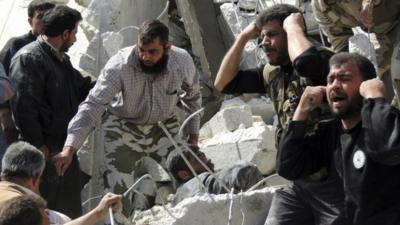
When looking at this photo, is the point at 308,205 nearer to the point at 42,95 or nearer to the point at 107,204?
the point at 107,204

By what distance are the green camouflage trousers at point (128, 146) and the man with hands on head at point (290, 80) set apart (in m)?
1.48

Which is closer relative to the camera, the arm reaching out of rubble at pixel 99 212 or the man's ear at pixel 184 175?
the arm reaching out of rubble at pixel 99 212

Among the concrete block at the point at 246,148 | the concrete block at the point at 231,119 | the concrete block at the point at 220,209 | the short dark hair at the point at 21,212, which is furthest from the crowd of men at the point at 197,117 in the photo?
the concrete block at the point at 231,119

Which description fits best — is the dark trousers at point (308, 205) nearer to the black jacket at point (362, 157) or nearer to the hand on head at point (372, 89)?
the black jacket at point (362, 157)

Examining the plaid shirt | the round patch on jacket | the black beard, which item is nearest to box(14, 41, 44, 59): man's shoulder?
the plaid shirt

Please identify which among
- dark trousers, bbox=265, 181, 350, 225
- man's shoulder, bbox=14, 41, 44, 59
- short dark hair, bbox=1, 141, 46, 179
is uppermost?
man's shoulder, bbox=14, 41, 44, 59

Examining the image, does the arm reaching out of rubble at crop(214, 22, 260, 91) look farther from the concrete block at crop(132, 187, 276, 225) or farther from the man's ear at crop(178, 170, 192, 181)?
the man's ear at crop(178, 170, 192, 181)

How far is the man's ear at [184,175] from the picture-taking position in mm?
7992

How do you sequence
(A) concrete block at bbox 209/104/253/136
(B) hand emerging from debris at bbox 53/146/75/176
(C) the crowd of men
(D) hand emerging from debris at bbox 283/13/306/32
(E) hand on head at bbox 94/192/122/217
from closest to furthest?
(C) the crowd of men → (E) hand on head at bbox 94/192/122/217 → (D) hand emerging from debris at bbox 283/13/306/32 → (B) hand emerging from debris at bbox 53/146/75/176 → (A) concrete block at bbox 209/104/253/136

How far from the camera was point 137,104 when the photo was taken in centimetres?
821

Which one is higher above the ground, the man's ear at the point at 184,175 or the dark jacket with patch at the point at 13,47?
the dark jacket with patch at the point at 13,47

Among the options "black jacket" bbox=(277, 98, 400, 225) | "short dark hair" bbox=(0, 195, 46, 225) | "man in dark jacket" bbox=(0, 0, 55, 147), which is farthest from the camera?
"man in dark jacket" bbox=(0, 0, 55, 147)

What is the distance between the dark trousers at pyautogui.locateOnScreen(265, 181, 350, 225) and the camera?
6.12 meters

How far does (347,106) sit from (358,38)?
237 cm
